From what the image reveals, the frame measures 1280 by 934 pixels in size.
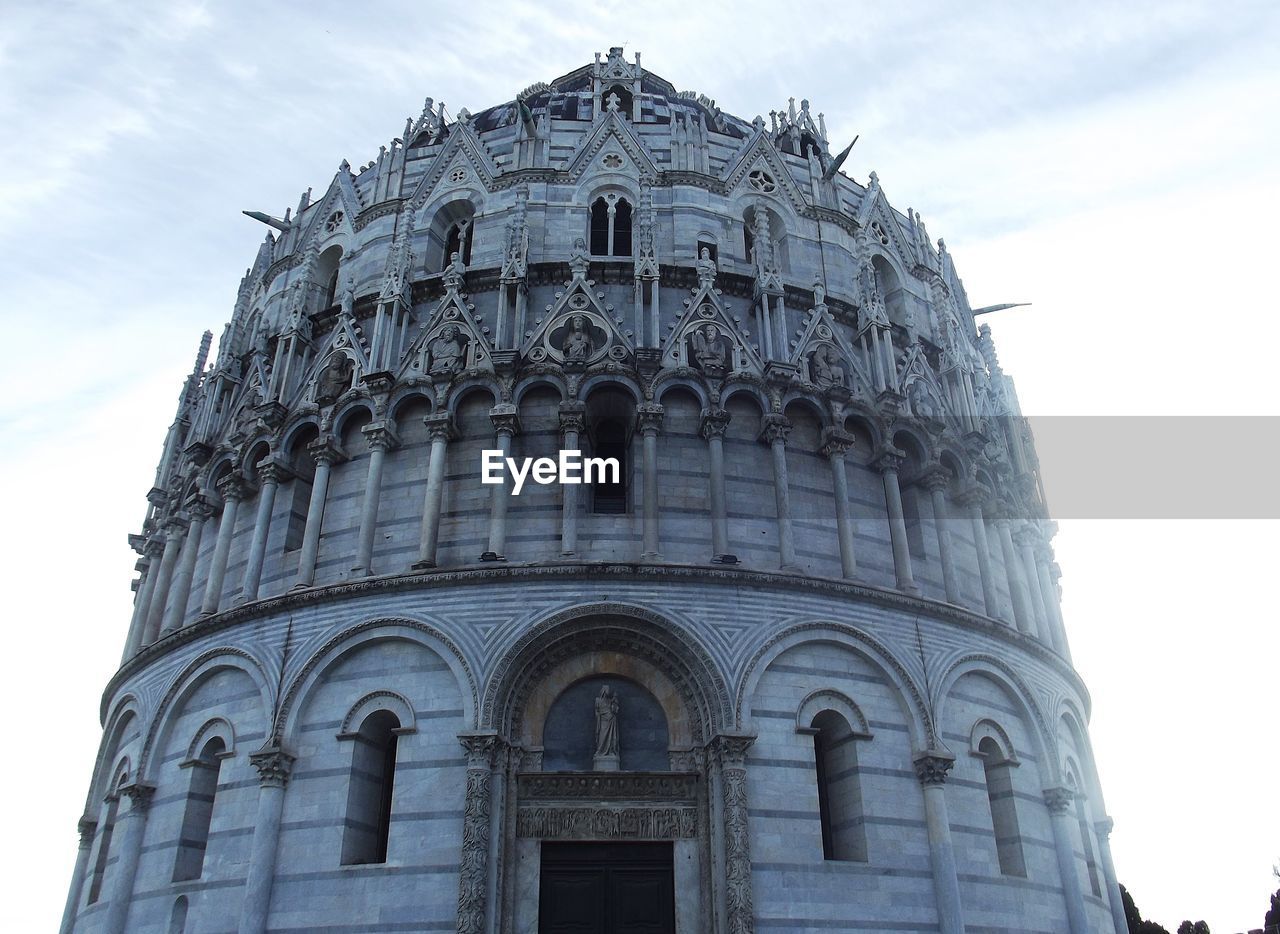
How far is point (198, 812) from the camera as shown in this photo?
61.2ft

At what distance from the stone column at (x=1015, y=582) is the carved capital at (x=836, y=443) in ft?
18.0

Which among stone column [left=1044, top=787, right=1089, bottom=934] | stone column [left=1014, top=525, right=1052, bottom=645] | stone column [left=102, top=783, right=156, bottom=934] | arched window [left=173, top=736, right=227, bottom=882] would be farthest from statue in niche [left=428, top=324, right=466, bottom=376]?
stone column [left=1044, top=787, right=1089, bottom=934]

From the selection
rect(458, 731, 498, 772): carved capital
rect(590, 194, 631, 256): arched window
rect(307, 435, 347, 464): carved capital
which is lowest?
rect(458, 731, 498, 772): carved capital

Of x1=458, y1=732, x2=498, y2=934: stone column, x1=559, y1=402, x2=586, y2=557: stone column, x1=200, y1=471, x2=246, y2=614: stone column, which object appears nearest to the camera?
x1=458, y1=732, x2=498, y2=934: stone column

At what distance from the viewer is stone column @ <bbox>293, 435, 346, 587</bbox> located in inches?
760

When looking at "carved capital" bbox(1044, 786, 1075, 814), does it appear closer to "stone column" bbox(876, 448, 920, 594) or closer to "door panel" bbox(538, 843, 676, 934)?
"stone column" bbox(876, 448, 920, 594)

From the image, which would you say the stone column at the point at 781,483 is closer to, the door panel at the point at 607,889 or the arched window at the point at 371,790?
the door panel at the point at 607,889

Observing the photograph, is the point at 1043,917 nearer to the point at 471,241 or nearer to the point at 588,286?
the point at 588,286

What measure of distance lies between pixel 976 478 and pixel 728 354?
22.3 ft

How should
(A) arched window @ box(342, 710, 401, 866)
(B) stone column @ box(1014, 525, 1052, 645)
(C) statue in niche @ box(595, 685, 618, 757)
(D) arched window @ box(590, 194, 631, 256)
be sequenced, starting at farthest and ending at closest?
1. (D) arched window @ box(590, 194, 631, 256)
2. (B) stone column @ box(1014, 525, 1052, 645)
3. (C) statue in niche @ box(595, 685, 618, 757)
4. (A) arched window @ box(342, 710, 401, 866)

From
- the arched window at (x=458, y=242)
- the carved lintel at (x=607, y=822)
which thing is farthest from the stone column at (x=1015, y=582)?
the arched window at (x=458, y=242)

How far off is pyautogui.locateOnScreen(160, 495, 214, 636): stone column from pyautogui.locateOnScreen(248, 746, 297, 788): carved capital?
5.46 metres

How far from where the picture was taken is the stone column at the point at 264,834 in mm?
15984

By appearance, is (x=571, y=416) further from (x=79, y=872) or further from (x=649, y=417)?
(x=79, y=872)
